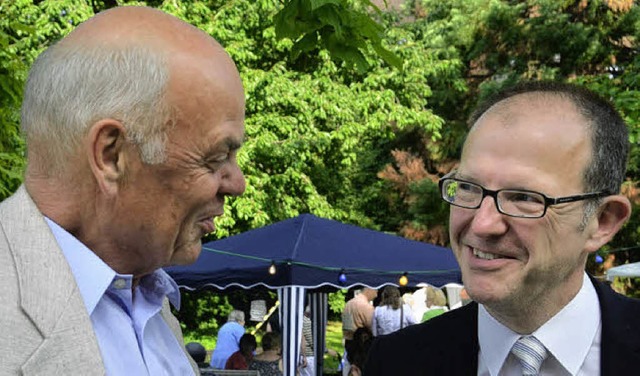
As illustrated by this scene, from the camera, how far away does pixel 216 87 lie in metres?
1.97

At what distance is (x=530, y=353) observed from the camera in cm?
241

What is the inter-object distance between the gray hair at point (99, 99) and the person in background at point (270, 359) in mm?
8697

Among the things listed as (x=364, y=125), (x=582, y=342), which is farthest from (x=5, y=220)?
(x=364, y=125)

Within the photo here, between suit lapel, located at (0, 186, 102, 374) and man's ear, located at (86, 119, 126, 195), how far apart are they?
129 mm

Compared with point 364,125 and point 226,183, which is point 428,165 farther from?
point 226,183

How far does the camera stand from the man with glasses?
7.63 ft

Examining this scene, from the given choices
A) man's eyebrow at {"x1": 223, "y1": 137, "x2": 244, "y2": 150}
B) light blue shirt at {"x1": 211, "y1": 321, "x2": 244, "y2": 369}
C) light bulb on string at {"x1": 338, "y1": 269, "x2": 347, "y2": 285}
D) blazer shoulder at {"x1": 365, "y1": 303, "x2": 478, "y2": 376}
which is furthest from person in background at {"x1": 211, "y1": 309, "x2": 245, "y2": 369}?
man's eyebrow at {"x1": 223, "y1": 137, "x2": 244, "y2": 150}

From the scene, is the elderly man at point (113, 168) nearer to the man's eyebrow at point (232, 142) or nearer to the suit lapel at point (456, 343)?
the man's eyebrow at point (232, 142)

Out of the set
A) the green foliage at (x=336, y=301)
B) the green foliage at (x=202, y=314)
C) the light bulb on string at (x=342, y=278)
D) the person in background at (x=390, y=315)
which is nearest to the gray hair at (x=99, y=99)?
the light bulb on string at (x=342, y=278)

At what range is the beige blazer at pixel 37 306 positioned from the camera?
175 centimetres

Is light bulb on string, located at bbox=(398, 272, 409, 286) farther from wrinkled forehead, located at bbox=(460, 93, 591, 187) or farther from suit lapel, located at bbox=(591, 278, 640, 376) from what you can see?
wrinkled forehead, located at bbox=(460, 93, 591, 187)

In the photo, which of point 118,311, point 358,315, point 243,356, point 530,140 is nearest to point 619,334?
point 530,140

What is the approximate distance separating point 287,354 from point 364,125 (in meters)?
13.1

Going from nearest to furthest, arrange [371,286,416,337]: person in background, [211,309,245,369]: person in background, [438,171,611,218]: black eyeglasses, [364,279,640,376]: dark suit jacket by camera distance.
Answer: [438,171,611,218]: black eyeglasses
[364,279,640,376]: dark suit jacket
[211,309,245,369]: person in background
[371,286,416,337]: person in background
